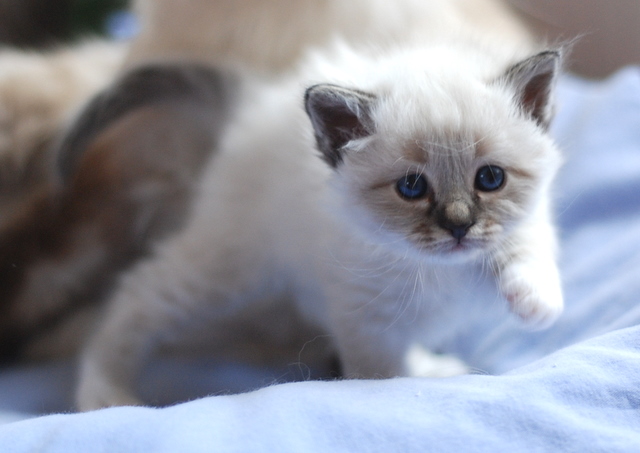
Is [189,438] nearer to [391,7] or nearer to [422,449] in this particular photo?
[422,449]

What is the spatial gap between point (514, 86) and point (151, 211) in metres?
0.82

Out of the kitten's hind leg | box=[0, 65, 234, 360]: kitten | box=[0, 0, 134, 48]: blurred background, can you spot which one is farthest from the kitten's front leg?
box=[0, 0, 134, 48]: blurred background

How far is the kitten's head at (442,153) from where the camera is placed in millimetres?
784

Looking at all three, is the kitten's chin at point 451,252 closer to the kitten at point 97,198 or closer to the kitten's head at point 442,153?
the kitten's head at point 442,153

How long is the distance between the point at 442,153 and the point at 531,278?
0.23 m

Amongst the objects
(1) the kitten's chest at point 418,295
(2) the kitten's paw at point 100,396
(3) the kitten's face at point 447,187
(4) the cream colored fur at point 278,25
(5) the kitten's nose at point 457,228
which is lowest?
(2) the kitten's paw at point 100,396

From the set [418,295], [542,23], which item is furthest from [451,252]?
[542,23]

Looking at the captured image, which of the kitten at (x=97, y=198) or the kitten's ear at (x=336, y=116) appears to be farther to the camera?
the kitten at (x=97, y=198)

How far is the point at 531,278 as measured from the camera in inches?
33.9

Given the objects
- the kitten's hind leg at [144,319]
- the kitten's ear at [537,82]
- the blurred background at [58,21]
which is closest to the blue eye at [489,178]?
the kitten's ear at [537,82]

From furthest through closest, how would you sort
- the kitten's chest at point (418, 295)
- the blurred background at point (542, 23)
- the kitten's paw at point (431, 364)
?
1. the blurred background at point (542, 23)
2. the kitten's paw at point (431, 364)
3. the kitten's chest at point (418, 295)

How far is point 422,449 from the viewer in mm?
667

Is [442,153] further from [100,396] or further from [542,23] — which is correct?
[542,23]

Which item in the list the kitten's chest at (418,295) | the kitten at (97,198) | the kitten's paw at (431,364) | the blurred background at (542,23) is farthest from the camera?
the blurred background at (542,23)
